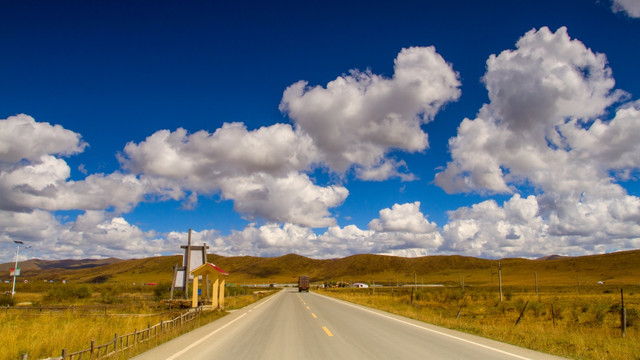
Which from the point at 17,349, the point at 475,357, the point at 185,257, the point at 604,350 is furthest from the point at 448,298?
the point at 17,349

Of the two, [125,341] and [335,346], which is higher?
[335,346]

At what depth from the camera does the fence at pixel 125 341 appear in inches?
360

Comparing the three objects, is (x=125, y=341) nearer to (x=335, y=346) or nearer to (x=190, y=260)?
(x=335, y=346)

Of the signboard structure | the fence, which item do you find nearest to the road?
the fence

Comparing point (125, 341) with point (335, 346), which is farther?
point (125, 341)

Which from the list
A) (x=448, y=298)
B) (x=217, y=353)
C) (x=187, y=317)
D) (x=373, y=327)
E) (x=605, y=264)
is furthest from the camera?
(x=605, y=264)

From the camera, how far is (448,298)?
4475 centimetres

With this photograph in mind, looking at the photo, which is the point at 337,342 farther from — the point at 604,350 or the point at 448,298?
the point at 448,298

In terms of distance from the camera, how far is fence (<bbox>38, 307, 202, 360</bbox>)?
9.16 m

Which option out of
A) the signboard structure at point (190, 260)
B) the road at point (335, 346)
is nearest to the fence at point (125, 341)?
the road at point (335, 346)

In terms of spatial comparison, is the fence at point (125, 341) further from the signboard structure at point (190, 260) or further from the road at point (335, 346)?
the signboard structure at point (190, 260)

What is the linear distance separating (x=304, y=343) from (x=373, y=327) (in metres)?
Answer: 4.99

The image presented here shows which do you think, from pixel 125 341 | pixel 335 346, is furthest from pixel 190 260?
pixel 335 346

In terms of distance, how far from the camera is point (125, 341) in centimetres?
1293
